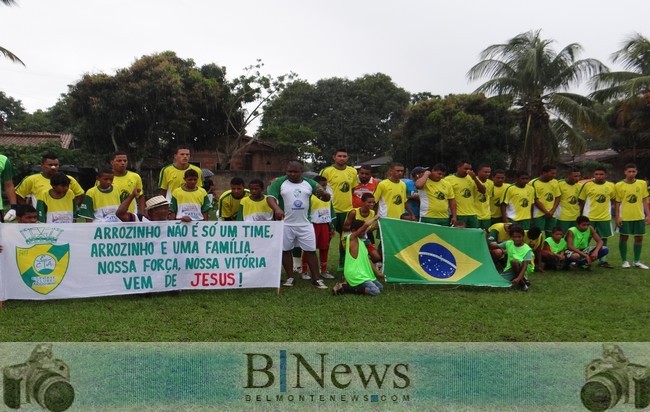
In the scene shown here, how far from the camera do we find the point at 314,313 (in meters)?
5.34

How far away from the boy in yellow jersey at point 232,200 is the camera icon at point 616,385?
16.6ft

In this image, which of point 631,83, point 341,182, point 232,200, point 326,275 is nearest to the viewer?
point 232,200

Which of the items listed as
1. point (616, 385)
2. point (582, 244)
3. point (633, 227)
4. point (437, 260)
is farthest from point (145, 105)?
point (616, 385)

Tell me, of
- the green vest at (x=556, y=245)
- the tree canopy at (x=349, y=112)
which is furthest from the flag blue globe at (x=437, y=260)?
the tree canopy at (x=349, y=112)

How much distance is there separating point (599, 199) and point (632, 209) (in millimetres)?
631

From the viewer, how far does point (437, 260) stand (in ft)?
22.0

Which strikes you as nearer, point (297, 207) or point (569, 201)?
point (297, 207)

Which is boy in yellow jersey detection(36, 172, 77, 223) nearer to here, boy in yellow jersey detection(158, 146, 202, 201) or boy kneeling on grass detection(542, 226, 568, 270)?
boy in yellow jersey detection(158, 146, 202, 201)

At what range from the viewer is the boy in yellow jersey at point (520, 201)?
8.20m

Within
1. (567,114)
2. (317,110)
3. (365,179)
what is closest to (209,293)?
(365,179)

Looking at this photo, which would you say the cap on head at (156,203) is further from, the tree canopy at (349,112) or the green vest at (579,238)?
the tree canopy at (349,112)

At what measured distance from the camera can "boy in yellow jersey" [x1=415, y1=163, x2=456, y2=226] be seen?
753cm

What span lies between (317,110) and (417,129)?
71.0ft

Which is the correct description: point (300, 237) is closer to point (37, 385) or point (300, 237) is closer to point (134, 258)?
point (134, 258)
